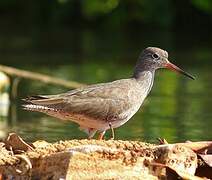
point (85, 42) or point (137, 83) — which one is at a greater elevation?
point (85, 42)

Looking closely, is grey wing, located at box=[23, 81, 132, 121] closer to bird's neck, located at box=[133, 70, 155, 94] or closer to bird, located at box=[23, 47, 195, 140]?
bird, located at box=[23, 47, 195, 140]

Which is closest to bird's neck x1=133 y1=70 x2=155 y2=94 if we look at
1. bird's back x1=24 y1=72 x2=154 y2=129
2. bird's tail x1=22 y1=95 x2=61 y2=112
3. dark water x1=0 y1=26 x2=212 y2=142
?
bird's back x1=24 y1=72 x2=154 y2=129

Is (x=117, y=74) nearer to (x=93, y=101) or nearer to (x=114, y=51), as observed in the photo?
(x=114, y=51)

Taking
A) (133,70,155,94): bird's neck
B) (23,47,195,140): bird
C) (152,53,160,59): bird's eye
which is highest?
(152,53,160,59): bird's eye

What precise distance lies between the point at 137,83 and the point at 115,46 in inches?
585

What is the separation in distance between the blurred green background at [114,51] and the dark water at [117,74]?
0.05ft

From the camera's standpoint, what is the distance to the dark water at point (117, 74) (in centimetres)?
1302

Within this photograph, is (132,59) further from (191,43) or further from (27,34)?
(27,34)

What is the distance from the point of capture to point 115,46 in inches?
1006

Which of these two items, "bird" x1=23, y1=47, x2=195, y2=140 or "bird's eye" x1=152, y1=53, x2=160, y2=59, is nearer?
"bird" x1=23, y1=47, x2=195, y2=140

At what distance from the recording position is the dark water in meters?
13.0

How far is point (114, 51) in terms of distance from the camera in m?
24.4

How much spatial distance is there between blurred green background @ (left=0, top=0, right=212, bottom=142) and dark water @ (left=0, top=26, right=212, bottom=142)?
0.02 metres

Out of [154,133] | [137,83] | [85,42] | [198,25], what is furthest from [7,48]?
[137,83]
